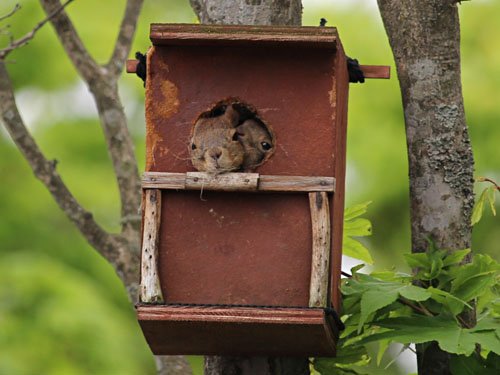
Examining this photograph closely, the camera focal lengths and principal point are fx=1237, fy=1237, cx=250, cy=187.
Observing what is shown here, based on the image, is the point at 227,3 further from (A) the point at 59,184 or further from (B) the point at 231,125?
(A) the point at 59,184

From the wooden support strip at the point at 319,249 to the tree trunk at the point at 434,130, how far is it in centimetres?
62

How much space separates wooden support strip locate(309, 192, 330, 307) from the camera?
376 cm

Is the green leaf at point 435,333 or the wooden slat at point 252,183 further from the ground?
the wooden slat at point 252,183

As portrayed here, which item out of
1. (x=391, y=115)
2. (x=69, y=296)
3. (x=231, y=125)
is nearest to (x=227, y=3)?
(x=231, y=125)

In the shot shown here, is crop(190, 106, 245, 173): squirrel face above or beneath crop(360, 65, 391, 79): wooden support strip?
beneath

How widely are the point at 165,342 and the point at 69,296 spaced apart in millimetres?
8888

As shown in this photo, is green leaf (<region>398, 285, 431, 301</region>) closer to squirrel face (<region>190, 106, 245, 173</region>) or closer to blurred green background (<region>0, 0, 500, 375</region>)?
squirrel face (<region>190, 106, 245, 173</region>)

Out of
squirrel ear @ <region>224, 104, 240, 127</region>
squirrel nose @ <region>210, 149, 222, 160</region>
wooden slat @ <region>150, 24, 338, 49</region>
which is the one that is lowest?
squirrel nose @ <region>210, 149, 222, 160</region>

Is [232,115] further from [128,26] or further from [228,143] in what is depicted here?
[128,26]

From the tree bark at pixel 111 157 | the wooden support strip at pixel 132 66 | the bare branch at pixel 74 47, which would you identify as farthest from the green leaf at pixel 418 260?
the bare branch at pixel 74 47

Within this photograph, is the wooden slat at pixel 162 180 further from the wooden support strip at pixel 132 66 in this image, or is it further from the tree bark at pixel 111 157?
the tree bark at pixel 111 157

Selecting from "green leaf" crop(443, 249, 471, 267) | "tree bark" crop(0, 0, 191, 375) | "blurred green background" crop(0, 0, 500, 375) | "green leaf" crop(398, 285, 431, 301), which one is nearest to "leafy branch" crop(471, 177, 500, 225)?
"green leaf" crop(443, 249, 471, 267)

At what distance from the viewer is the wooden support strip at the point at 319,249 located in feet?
12.3

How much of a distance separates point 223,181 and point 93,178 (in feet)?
36.6
